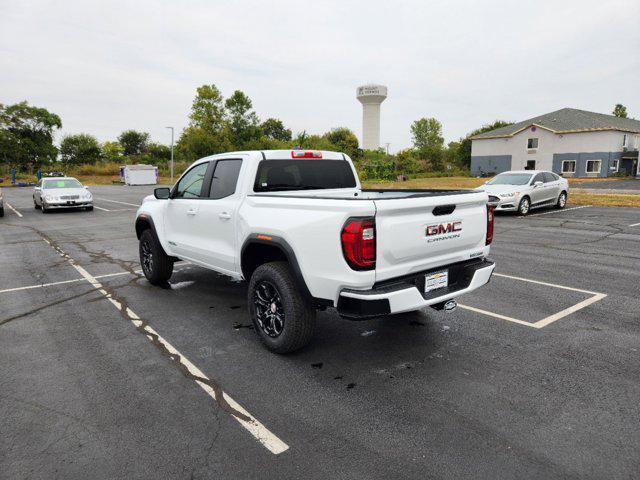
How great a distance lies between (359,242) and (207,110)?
61.2 m

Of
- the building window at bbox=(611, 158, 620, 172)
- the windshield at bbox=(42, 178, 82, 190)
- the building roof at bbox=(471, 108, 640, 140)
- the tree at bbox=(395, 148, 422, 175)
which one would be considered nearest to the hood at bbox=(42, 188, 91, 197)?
the windshield at bbox=(42, 178, 82, 190)

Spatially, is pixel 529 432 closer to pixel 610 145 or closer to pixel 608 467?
pixel 608 467

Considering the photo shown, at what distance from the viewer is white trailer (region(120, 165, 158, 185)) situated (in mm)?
50312

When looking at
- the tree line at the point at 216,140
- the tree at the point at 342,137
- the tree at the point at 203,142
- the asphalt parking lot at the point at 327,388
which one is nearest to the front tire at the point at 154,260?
the asphalt parking lot at the point at 327,388

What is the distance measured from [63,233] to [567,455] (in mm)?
13553

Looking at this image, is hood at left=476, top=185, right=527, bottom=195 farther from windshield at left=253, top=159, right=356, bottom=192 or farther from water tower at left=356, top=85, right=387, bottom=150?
water tower at left=356, top=85, right=387, bottom=150

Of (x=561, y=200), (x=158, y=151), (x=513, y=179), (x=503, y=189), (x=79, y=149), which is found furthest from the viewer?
(x=158, y=151)

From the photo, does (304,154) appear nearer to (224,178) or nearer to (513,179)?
(224,178)

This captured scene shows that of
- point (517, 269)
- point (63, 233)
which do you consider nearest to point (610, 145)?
point (517, 269)

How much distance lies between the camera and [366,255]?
10.9 feet

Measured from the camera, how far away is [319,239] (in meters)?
3.53

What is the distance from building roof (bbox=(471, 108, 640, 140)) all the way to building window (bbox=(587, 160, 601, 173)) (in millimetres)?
3357

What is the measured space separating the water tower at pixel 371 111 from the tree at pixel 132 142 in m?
54.7

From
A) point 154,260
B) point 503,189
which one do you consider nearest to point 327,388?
point 154,260
